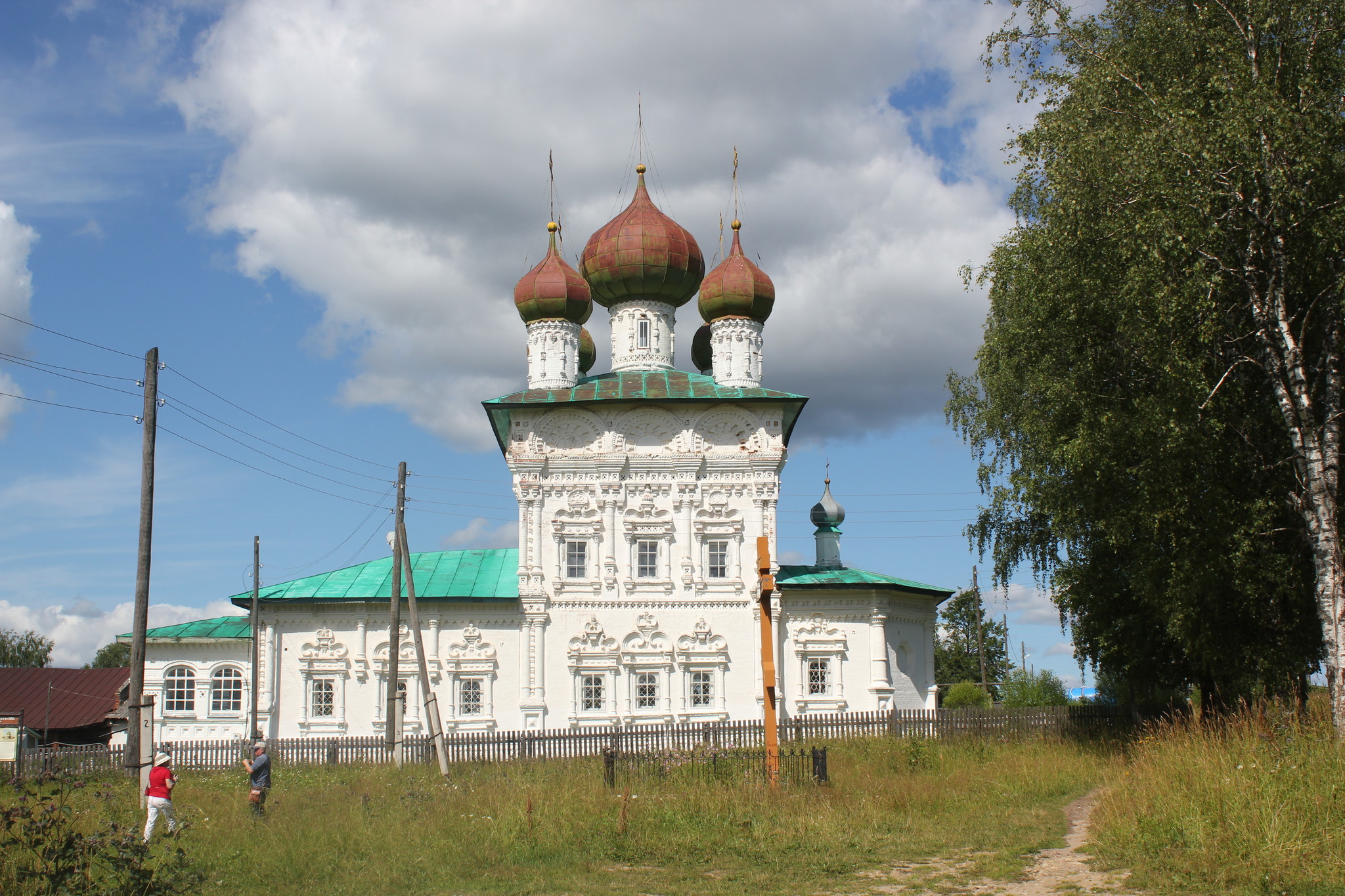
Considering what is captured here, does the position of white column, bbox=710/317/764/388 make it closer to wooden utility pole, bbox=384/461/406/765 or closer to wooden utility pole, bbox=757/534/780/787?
wooden utility pole, bbox=384/461/406/765

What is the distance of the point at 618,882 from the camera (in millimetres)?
8891

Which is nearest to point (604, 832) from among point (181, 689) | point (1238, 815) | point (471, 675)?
point (1238, 815)

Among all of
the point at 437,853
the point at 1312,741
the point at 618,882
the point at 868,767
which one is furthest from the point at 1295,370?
the point at 437,853

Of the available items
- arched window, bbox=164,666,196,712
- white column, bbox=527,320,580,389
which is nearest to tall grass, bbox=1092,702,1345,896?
white column, bbox=527,320,580,389

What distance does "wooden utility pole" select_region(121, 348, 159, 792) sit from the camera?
13070 mm

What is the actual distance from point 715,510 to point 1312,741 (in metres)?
14.7

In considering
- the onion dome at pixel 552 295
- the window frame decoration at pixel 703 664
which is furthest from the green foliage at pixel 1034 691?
the onion dome at pixel 552 295

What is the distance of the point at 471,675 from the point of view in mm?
22859

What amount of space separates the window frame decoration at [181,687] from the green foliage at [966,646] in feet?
105

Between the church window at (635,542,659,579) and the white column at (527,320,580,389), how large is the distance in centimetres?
423

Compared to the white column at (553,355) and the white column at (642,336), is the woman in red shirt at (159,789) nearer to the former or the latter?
the white column at (553,355)

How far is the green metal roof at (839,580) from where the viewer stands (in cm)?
2348

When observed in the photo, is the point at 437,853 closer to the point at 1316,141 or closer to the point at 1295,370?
the point at 1295,370

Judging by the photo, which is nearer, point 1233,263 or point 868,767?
point 1233,263
